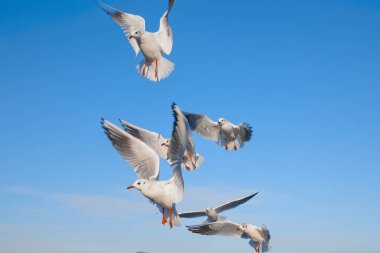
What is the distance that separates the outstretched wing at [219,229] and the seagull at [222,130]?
255 cm

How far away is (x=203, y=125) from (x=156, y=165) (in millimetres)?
4484

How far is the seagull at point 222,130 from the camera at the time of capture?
13.4 metres

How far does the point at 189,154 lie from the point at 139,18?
2.98m

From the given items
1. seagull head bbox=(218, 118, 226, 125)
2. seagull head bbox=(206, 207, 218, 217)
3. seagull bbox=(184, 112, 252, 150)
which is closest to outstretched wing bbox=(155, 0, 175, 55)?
seagull bbox=(184, 112, 252, 150)

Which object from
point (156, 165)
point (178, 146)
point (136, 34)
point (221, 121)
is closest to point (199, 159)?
point (221, 121)

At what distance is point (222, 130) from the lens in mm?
13492

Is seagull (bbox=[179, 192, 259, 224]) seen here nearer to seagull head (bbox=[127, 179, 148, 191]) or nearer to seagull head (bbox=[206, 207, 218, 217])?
seagull head (bbox=[206, 207, 218, 217])

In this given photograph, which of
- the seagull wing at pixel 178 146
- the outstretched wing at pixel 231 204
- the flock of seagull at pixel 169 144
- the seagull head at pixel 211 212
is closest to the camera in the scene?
the seagull wing at pixel 178 146

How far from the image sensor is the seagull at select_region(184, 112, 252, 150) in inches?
527

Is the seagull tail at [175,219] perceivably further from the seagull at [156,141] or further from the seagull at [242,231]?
the seagull at [156,141]

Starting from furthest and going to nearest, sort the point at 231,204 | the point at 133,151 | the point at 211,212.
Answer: the point at 211,212 < the point at 231,204 < the point at 133,151

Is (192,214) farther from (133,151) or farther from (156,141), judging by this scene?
(133,151)

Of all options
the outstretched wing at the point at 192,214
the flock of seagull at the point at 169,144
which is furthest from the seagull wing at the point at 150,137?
the outstretched wing at the point at 192,214

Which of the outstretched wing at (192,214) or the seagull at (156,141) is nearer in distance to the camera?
the seagull at (156,141)
